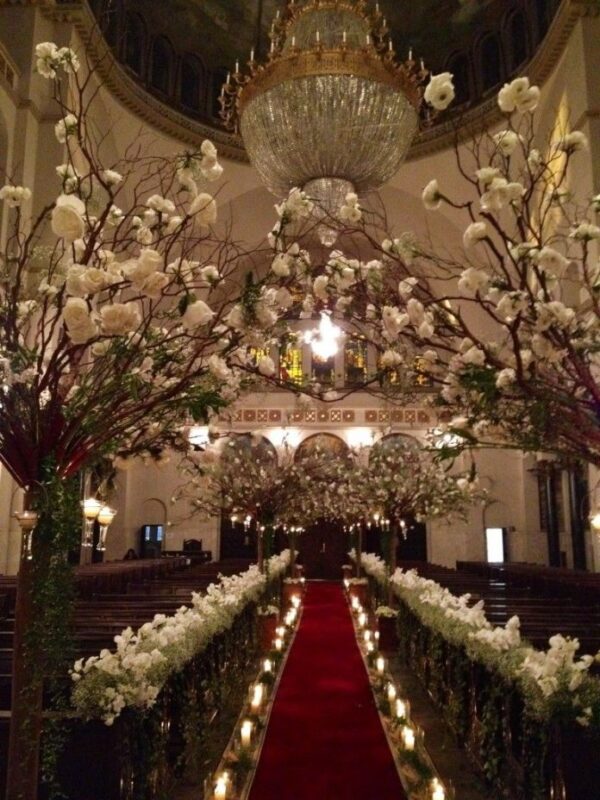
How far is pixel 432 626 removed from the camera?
24.2ft

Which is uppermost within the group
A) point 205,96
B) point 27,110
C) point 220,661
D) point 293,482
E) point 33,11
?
point 205,96

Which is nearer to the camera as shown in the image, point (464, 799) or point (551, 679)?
point (551, 679)

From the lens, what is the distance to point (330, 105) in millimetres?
8414

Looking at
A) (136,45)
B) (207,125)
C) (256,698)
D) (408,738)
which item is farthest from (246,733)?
(207,125)

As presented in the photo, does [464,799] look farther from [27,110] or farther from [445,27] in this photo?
[445,27]

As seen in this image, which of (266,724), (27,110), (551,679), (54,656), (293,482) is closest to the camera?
(54,656)

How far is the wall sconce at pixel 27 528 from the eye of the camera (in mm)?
3053

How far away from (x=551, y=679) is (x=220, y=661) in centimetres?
434

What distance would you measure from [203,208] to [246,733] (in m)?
5.03

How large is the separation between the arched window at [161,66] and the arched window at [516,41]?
10.2m

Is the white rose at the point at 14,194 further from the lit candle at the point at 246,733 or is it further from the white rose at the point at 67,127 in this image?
the lit candle at the point at 246,733

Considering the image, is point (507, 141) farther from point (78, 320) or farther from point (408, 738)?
point (408, 738)

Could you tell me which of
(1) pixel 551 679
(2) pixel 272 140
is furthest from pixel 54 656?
(2) pixel 272 140

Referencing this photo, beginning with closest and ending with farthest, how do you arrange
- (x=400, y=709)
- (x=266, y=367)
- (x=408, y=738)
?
(x=266, y=367)
(x=408, y=738)
(x=400, y=709)
